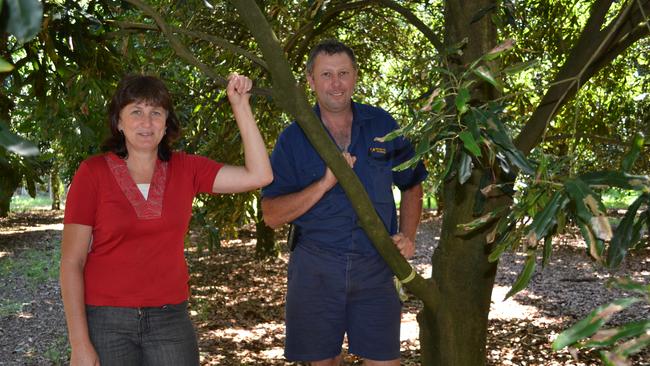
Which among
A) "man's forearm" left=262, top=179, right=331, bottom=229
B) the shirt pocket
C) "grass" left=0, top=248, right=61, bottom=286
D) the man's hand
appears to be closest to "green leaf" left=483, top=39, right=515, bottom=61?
"man's forearm" left=262, top=179, right=331, bottom=229

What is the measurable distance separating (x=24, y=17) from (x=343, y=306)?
8.50ft

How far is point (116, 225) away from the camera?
252 cm

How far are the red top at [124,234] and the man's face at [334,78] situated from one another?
37.3 inches

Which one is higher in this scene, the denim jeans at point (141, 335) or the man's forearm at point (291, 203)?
the man's forearm at point (291, 203)

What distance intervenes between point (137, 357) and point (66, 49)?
1319 mm

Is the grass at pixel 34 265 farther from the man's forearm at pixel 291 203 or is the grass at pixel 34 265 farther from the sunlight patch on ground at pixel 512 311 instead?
the man's forearm at pixel 291 203

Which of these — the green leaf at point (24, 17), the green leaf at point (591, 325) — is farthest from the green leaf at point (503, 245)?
the green leaf at point (24, 17)

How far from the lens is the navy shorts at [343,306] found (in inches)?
130

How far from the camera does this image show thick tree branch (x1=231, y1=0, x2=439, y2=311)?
90.4 inches

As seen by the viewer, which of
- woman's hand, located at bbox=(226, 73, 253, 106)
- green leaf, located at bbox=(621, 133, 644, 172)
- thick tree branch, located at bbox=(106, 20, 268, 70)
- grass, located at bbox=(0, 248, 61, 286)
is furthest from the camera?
grass, located at bbox=(0, 248, 61, 286)

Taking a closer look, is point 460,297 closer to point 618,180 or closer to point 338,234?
point 338,234

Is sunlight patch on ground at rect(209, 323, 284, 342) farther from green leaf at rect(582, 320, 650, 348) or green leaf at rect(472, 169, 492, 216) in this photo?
green leaf at rect(582, 320, 650, 348)

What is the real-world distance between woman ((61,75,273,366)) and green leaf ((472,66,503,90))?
1.00 metres

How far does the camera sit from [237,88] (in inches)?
102
